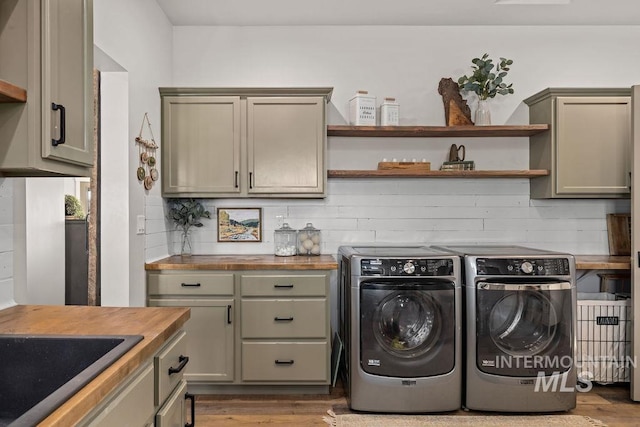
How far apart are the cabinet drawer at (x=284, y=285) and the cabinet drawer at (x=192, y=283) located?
12 cm

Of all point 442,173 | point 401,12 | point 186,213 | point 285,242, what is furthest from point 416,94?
point 186,213

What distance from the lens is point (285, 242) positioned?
11.4ft

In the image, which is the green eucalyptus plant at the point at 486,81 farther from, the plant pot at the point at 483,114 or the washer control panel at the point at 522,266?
the washer control panel at the point at 522,266

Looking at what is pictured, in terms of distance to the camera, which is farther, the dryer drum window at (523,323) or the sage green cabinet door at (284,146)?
the sage green cabinet door at (284,146)

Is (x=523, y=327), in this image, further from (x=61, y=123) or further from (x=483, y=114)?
(x=61, y=123)

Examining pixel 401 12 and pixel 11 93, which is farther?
pixel 401 12


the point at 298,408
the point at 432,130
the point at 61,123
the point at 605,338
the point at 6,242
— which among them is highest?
the point at 432,130

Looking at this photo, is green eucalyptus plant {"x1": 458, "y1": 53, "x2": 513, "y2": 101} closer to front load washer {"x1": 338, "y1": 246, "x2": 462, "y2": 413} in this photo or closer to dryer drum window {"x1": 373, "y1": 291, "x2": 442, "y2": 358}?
front load washer {"x1": 338, "y1": 246, "x2": 462, "y2": 413}

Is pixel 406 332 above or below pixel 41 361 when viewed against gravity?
below

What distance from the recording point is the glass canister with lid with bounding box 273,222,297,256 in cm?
346

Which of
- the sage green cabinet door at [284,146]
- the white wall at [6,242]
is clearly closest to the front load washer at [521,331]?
the sage green cabinet door at [284,146]

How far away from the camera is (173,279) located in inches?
119

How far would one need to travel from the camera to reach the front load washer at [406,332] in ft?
9.12

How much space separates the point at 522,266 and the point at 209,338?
6.63 ft
